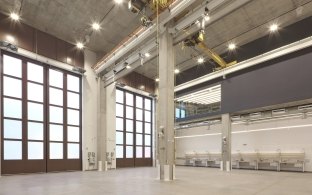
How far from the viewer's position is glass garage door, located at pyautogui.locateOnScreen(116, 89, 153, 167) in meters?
24.5

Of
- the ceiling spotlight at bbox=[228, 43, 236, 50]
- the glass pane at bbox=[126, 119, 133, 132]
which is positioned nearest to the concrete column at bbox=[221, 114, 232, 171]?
the ceiling spotlight at bbox=[228, 43, 236, 50]

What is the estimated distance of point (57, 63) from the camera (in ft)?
63.0

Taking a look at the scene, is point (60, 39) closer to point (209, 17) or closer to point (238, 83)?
point (209, 17)

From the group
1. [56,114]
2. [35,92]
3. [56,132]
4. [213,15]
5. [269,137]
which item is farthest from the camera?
[269,137]

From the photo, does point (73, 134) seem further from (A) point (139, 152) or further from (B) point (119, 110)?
(A) point (139, 152)

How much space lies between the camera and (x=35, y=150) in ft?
56.5

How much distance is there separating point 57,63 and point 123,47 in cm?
572

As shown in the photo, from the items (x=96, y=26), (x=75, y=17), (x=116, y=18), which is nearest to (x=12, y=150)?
(x=75, y=17)

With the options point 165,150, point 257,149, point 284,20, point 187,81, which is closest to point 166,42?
point 165,150

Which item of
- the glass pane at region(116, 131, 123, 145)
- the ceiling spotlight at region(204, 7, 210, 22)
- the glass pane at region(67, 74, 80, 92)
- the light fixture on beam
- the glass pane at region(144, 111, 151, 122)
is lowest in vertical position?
the glass pane at region(116, 131, 123, 145)

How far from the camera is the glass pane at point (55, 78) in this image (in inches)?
744

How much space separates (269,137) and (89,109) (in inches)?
628

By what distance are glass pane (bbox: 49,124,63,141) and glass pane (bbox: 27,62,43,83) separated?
3604mm

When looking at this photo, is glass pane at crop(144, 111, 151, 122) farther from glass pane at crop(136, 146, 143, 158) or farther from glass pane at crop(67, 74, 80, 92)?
glass pane at crop(67, 74, 80, 92)
